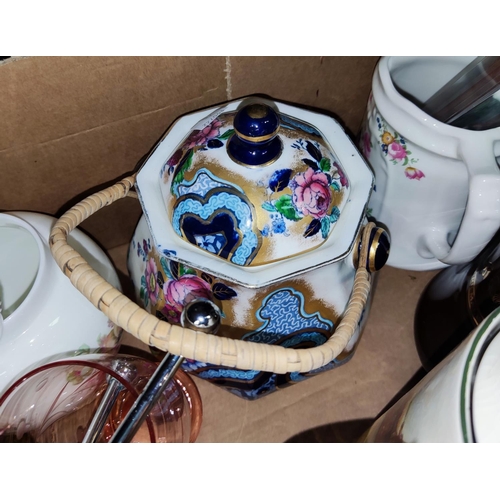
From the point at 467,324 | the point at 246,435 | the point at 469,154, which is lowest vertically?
the point at 246,435

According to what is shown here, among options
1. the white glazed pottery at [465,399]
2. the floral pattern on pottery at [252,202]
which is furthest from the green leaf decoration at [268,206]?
the white glazed pottery at [465,399]

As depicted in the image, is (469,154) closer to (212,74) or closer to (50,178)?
(212,74)

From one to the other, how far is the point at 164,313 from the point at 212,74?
19 centimetres

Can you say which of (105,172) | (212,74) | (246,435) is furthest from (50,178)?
(246,435)

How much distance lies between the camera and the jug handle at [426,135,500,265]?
344 millimetres

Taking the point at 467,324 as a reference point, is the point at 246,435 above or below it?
below

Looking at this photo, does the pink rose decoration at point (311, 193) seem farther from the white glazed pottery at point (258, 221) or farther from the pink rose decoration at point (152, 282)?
the pink rose decoration at point (152, 282)

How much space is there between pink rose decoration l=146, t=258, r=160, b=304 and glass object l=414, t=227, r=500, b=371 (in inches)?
9.3

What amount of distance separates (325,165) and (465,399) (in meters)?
0.19

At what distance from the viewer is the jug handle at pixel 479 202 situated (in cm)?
34

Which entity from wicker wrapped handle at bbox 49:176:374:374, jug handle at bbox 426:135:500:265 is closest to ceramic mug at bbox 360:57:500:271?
jug handle at bbox 426:135:500:265

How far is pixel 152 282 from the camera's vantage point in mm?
381

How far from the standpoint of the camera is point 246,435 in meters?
0.44

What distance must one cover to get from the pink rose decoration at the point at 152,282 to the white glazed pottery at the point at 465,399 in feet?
0.65
